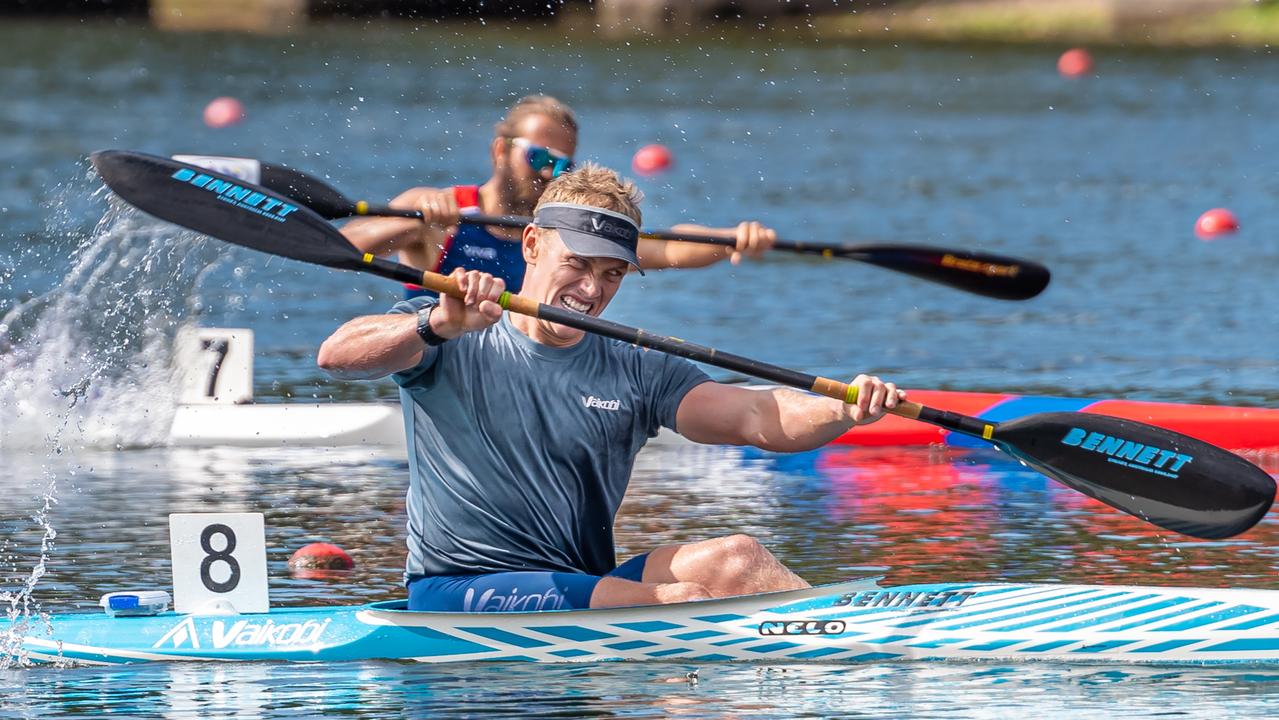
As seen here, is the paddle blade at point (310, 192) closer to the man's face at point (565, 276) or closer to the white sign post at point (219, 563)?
the white sign post at point (219, 563)

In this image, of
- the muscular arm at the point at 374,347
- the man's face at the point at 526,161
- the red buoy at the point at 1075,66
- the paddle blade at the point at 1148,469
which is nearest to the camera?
the muscular arm at the point at 374,347

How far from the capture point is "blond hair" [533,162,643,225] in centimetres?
604

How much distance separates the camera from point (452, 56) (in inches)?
1838

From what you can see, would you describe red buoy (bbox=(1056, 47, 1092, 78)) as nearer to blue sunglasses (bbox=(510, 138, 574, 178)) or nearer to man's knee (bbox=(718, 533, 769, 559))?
blue sunglasses (bbox=(510, 138, 574, 178))

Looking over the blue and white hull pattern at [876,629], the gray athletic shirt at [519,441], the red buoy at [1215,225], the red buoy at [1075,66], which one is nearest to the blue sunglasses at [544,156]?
the gray athletic shirt at [519,441]

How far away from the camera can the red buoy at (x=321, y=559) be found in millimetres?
8148

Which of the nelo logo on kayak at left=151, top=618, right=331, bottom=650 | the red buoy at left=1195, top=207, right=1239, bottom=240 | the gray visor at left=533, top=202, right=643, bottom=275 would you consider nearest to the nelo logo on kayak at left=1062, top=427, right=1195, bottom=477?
the gray visor at left=533, top=202, right=643, bottom=275

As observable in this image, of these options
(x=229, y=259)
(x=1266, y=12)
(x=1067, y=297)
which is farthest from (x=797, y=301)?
(x=1266, y=12)

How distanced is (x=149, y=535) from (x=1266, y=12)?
48676 mm

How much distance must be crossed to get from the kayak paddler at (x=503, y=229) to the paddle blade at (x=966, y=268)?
59cm

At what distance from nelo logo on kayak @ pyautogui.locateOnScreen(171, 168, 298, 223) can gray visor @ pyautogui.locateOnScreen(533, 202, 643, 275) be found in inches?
47.3

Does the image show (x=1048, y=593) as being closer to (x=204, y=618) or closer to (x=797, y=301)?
(x=204, y=618)

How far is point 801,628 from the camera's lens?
→ 628 cm

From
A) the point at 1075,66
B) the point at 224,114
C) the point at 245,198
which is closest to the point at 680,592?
the point at 245,198
